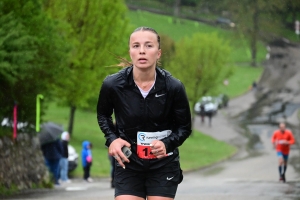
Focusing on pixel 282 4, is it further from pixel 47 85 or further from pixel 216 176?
pixel 47 85

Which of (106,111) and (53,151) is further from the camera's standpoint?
(53,151)

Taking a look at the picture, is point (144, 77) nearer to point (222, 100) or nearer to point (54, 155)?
point (54, 155)

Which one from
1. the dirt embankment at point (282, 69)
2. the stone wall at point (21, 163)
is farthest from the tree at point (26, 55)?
the dirt embankment at point (282, 69)

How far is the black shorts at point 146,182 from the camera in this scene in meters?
6.57

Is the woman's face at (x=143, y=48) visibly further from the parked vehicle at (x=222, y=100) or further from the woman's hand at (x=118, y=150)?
the parked vehicle at (x=222, y=100)

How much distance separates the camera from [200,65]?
211ft

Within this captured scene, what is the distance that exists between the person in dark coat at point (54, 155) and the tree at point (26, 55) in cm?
401

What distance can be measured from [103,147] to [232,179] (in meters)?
18.4

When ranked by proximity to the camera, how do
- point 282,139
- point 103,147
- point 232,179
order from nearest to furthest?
point 282,139 < point 232,179 < point 103,147

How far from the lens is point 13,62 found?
1680 cm

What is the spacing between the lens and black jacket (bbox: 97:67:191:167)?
662cm

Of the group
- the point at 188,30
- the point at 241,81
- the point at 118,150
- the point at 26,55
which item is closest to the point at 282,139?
the point at 26,55

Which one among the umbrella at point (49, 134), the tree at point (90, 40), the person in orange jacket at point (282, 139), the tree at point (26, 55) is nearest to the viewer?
the tree at point (26, 55)

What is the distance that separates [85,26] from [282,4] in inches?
380
